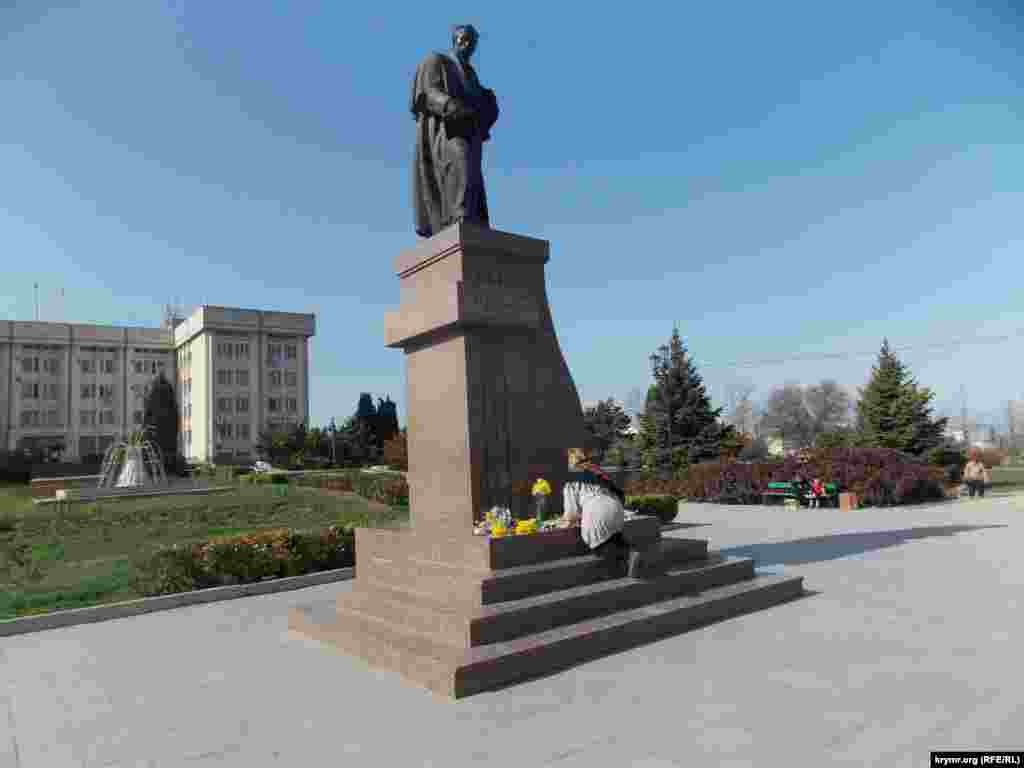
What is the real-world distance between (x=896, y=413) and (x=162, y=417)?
4511 centimetres

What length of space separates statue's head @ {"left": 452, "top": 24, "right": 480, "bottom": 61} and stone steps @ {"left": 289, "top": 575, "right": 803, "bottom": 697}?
19.7ft

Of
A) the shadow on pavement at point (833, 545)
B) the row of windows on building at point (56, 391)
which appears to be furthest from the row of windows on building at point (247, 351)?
the shadow on pavement at point (833, 545)

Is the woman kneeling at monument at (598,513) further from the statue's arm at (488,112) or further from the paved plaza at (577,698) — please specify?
the statue's arm at (488,112)

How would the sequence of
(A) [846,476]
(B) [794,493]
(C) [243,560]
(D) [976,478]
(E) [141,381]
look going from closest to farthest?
(C) [243,560] < (A) [846,476] < (B) [794,493] < (D) [976,478] < (E) [141,381]

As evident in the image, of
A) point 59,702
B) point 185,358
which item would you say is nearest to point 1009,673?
point 59,702

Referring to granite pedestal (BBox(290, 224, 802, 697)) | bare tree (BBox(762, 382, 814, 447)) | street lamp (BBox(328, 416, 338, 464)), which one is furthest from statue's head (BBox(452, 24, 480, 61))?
bare tree (BBox(762, 382, 814, 447))

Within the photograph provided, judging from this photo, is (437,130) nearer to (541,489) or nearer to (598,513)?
(541,489)

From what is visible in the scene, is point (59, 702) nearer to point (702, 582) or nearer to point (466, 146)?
point (702, 582)

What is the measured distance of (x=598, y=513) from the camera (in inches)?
245

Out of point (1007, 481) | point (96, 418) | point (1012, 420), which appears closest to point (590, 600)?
point (1007, 481)

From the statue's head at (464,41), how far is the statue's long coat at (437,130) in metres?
0.20

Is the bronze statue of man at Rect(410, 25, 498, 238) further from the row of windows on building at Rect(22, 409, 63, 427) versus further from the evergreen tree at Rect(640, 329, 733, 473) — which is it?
the row of windows on building at Rect(22, 409, 63, 427)

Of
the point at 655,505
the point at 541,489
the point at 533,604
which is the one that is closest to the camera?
the point at 533,604

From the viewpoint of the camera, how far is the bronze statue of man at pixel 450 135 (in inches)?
295
